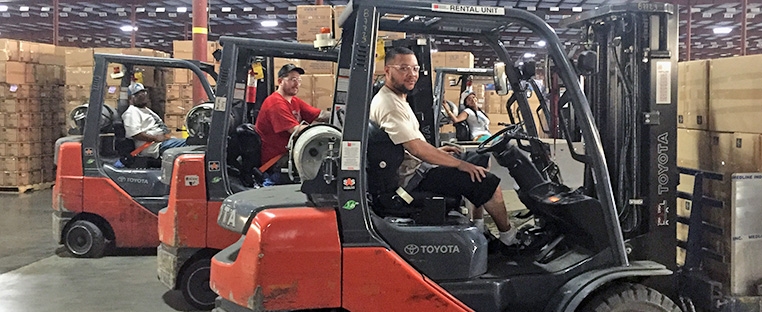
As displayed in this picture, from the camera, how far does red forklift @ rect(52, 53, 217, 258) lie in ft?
24.2

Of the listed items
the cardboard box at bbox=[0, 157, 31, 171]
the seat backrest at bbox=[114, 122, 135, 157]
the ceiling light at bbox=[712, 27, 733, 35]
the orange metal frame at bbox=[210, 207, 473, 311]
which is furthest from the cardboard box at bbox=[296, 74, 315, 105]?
the ceiling light at bbox=[712, 27, 733, 35]

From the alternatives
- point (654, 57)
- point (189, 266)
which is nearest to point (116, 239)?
point (189, 266)

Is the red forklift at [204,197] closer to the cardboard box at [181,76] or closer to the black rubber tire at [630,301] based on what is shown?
the black rubber tire at [630,301]

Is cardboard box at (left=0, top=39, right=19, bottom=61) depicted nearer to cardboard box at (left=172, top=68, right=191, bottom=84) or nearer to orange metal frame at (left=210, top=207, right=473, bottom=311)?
cardboard box at (left=172, top=68, right=191, bottom=84)

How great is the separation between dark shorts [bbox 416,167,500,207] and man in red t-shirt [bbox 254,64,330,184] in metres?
2.32

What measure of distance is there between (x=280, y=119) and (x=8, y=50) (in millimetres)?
9093

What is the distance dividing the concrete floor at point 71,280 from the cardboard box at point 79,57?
4.64 metres

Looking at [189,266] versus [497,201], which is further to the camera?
[189,266]

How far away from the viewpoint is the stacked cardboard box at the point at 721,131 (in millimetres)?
3918

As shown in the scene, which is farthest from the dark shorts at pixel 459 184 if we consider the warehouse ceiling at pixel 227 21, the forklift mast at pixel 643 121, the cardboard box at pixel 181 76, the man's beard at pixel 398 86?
the cardboard box at pixel 181 76

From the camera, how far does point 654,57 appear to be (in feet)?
12.4

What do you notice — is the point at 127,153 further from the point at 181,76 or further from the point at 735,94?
the point at 735,94

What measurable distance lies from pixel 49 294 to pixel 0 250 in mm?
2278

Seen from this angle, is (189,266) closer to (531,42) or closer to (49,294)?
(49,294)
